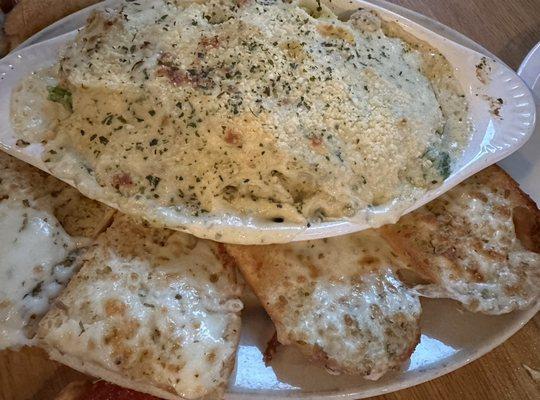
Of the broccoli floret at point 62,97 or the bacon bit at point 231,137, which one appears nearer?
the bacon bit at point 231,137

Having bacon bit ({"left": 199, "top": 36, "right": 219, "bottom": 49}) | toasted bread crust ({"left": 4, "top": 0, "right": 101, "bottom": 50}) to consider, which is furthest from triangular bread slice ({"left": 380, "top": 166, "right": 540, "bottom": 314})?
toasted bread crust ({"left": 4, "top": 0, "right": 101, "bottom": 50})

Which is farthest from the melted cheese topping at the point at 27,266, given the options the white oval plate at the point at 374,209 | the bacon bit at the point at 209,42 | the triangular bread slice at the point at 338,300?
the bacon bit at the point at 209,42

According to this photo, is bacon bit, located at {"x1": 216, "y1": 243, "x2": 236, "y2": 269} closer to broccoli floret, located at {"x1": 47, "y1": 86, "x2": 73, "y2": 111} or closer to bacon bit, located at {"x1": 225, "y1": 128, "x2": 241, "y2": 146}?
bacon bit, located at {"x1": 225, "y1": 128, "x2": 241, "y2": 146}

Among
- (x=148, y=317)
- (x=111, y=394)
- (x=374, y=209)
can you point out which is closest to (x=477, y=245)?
(x=374, y=209)

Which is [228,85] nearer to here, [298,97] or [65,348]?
[298,97]

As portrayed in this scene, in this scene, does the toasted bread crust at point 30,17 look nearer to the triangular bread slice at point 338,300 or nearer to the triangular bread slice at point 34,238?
the triangular bread slice at point 34,238

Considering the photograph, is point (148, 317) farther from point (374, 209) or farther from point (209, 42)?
point (209, 42)
